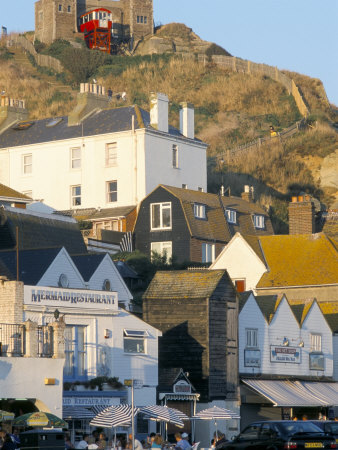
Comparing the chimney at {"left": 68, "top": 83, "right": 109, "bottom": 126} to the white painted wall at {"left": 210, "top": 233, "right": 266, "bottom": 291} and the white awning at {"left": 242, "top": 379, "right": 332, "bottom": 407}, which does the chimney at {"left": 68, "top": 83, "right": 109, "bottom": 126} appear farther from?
the white awning at {"left": 242, "top": 379, "right": 332, "bottom": 407}

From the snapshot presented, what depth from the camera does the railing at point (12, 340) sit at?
36375 millimetres

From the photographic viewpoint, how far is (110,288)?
4966 centimetres

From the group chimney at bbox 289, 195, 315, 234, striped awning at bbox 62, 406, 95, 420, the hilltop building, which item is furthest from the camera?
the hilltop building

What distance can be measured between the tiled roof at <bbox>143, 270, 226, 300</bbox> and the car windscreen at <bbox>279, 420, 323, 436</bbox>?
51.1 ft

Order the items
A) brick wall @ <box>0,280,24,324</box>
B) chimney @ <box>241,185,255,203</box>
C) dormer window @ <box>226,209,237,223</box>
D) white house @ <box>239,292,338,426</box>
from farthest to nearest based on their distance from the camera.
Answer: chimney @ <box>241,185,255,203</box>, dormer window @ <box>226,209,237,223</box>, white house @ <box>239,292,338,426</box>, brick wall @ <box>0,280,24,324</box>

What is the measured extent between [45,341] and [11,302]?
2825mm

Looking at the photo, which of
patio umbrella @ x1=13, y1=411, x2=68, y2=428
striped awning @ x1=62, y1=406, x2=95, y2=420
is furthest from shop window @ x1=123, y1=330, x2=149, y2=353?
patio umbrella @ x1=13, y1=411, x2=68, y2=428

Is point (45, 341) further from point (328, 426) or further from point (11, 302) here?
point (328, 426)

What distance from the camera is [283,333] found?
5253 cm

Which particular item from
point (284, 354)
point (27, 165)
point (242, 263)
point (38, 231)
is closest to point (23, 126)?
point (27, 165)

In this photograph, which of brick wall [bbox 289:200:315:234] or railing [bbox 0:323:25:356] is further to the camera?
brick wall [bbox 289:200:315:234]

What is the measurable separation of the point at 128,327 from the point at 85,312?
8.82 feet

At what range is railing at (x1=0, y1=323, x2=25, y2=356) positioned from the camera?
36.4 m

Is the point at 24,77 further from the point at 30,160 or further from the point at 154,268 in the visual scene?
the point at 154,268
